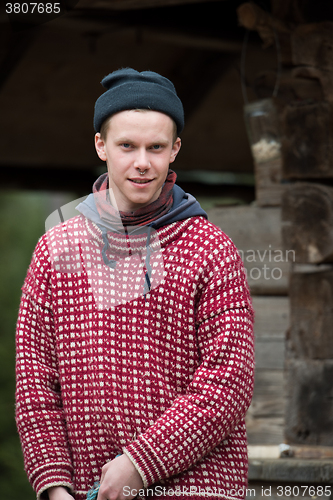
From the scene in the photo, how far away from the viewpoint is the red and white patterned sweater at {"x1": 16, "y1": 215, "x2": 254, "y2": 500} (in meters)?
1.40

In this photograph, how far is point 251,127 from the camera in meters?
2.97

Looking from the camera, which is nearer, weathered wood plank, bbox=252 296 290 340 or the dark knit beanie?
the dark knit beanie

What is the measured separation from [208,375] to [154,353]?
0.47 feet

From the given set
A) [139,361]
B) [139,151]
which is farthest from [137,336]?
[139,151]

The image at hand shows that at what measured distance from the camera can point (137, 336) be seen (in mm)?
1470

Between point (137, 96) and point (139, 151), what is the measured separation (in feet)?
0.41

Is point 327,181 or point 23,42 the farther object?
point 23,42

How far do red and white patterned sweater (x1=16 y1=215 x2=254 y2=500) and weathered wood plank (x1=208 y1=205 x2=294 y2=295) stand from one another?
151 centimetres

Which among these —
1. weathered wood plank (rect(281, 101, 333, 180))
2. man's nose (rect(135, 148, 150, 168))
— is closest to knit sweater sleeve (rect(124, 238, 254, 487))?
man's nose (rect(135, 148, 150, 168))

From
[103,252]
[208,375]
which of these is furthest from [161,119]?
[208,375]

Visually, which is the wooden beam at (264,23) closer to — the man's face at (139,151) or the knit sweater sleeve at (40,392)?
the man's face at (139,151)

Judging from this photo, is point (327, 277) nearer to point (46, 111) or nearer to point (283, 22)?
point (283, 22)

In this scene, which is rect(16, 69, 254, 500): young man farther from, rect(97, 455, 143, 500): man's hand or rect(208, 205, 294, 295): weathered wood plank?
rect(208, 205, 294, 295): weathered wood plank
